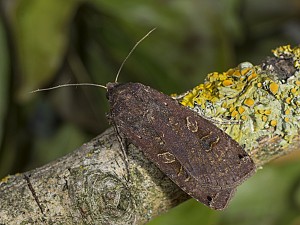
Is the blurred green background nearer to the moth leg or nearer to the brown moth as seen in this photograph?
the brown moth

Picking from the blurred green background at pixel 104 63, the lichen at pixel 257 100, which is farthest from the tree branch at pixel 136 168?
the blurred green background at pixel 104 63

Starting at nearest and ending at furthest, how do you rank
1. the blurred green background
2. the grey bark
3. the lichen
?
the grey bark → the lichen → the blurred green background

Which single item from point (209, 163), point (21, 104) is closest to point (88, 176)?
point (209, 163)

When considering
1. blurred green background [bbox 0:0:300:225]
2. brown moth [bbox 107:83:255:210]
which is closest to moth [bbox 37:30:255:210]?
brown moth [bbox 107:83:255:210]

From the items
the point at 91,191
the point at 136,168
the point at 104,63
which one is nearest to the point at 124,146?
the point at 136,168

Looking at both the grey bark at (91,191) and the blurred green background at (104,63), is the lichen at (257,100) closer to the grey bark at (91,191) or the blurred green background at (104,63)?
the grey bark at (91,191)

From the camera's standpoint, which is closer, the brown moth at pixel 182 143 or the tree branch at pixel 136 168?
the tree branch at pixel 136 168
